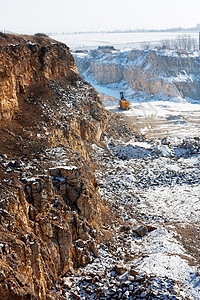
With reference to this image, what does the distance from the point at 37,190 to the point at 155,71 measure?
5044cm

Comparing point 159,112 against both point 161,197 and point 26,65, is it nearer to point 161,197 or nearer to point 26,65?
point 161,197

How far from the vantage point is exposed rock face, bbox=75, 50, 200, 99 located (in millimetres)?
55094

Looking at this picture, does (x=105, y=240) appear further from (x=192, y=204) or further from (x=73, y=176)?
(x=192, y=204)

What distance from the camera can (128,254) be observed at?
12.1m

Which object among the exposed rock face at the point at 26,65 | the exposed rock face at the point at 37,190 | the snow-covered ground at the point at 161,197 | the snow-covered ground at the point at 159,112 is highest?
the exposed rock face at the point at 26,65

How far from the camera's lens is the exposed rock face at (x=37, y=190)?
8062 mm

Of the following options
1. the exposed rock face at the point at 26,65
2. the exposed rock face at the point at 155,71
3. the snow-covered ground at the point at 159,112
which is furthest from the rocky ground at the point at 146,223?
the exposed rock face at the point at 155,71

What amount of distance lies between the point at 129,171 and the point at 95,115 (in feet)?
21.1

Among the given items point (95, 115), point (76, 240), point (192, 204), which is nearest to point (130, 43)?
point (95, 115)

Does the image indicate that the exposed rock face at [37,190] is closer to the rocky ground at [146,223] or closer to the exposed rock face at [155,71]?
the rocky ground at [146,223]

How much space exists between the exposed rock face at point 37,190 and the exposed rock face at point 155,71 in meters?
38.1

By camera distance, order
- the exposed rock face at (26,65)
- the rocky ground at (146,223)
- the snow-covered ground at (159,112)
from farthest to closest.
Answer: the snow-covered ground at (159,112), the exposed rock face at (26,65), the rocky ground at (146,223)

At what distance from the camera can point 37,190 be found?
32.7ft

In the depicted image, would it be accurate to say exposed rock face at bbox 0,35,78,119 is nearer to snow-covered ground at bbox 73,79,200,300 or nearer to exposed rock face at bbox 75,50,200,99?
snow-covered ground at bbox 73,79,200,300
